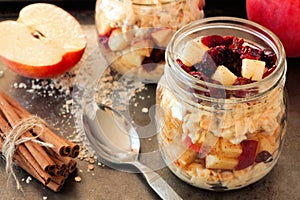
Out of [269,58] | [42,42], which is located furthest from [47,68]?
[269,58]

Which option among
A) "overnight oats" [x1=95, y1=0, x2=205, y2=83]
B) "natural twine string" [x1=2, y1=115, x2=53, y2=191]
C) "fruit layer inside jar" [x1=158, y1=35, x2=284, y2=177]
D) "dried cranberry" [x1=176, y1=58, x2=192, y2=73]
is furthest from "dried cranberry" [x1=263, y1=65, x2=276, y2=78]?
"natural twine string" [x1=2, y1=115, x2=53, y2=191]

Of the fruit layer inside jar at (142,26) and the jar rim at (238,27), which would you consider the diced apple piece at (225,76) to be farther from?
the fruit layer inside jar at (142,26)

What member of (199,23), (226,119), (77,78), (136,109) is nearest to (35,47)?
(77,78)

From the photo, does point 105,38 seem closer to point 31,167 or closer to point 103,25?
point 103,25

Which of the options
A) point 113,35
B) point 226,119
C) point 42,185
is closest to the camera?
point 226,119

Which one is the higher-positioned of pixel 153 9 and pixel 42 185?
pixel 153 9

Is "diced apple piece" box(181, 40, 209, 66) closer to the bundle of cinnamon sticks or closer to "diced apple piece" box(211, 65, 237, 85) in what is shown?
"diced apple piece" box(211, 65, 237, 85)

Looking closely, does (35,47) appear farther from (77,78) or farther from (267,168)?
(267,168)
